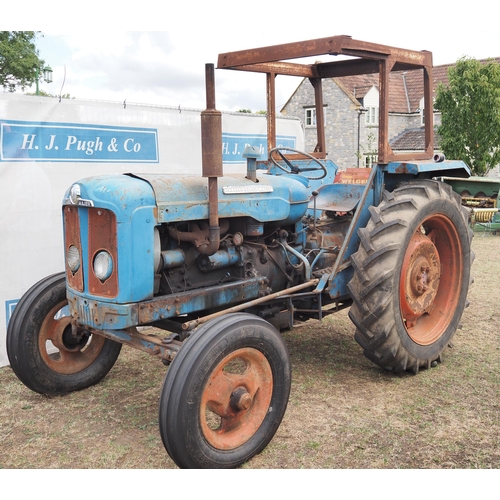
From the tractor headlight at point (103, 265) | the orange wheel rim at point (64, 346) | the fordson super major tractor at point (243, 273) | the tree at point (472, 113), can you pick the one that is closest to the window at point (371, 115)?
the tree at point (472, 113)

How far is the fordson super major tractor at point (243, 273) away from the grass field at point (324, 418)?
179mm

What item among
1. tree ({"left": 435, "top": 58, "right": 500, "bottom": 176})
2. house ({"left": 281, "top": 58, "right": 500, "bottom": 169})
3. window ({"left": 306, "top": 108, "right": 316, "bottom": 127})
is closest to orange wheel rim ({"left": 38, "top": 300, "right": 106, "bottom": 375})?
tree ({"left": 435, "top": 58, "right": 500, "bottom": 176})

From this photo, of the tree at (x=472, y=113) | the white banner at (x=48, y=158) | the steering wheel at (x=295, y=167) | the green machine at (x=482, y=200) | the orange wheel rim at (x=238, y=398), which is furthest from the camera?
the tree at (x=472, y=113)

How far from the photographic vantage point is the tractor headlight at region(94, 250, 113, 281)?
3.21 meters

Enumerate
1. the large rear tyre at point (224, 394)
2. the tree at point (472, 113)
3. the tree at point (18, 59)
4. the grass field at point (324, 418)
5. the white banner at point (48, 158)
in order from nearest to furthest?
the large rear tyre at point (224, 394), the grass field at point (324, 418), the white banner at point (48, 158), the tree at point (472, 113), the tree at point (18, 59)

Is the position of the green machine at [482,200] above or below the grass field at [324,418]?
above

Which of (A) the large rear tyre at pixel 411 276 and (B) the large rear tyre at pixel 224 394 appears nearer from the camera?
(B) the large rear tyre at pixel 224 394

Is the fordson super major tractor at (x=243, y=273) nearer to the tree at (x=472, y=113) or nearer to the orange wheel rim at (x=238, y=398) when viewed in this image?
the orange wheel rim at (x=238, y=398)

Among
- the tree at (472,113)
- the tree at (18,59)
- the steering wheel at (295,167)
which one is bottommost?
the steering wheel at (295,167)

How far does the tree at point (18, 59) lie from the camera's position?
22.7 m

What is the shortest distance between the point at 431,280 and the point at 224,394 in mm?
2101

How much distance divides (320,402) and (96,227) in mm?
1846

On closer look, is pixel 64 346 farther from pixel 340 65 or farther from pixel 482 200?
pixel 482 200

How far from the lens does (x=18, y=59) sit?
23.0 meters
